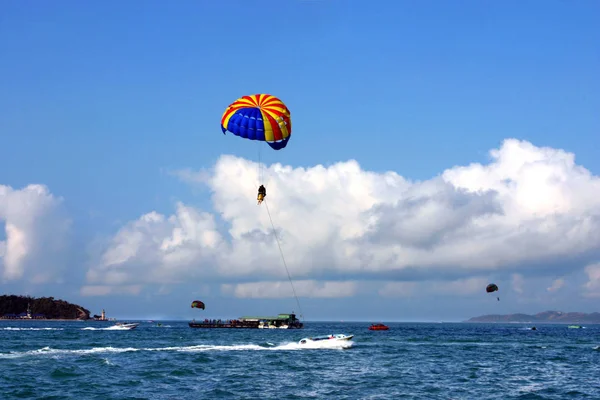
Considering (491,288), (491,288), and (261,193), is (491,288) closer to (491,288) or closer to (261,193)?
(491,288)

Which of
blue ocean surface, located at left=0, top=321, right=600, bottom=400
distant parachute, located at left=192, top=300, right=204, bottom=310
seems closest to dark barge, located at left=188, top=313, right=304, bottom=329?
distant parachute, located at left=192, top=300, right=204, bottom=310

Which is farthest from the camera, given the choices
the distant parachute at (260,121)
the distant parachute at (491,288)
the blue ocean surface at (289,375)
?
the distant parachute at (491,288)

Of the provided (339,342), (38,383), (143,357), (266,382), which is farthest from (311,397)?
(339,342)

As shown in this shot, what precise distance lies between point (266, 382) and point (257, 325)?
10875 cm

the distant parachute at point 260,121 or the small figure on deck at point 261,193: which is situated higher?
the distant parachute at point 260,121

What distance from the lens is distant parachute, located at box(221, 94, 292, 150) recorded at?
50438 mm

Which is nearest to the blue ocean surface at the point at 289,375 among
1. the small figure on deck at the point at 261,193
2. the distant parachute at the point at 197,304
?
the small figure on deck at the point at 261,193

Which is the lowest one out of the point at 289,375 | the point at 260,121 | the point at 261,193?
the point at 289,375

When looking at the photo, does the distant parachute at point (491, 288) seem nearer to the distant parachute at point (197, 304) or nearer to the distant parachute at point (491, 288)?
the distant parachute at point (491, 288)

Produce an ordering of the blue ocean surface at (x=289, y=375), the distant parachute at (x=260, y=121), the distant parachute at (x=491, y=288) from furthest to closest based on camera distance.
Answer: the distant parachute at (x=491, y=288), the distant parachute at (x=260, y=121), the blue ocean surface at (x=289, y=375)

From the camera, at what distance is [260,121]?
5075cm

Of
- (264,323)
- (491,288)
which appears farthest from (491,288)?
(264,323)

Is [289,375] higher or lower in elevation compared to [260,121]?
lower

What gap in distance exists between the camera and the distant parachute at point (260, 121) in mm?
50438
